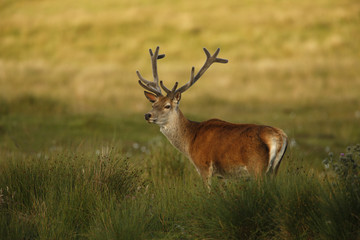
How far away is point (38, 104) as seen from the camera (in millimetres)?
18812

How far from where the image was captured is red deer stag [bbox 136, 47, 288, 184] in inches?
260

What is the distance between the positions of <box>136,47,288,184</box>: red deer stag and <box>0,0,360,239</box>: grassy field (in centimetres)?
39

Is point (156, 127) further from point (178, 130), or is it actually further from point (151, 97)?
point (178, 130)

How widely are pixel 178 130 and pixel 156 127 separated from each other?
26.8 feet

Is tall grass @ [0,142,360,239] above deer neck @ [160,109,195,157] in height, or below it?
below

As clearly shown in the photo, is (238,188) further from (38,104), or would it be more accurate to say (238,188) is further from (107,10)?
(107,10)

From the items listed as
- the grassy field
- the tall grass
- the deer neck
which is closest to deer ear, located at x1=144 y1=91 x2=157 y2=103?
the deer neck

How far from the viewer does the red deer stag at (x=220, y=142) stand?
6605mm

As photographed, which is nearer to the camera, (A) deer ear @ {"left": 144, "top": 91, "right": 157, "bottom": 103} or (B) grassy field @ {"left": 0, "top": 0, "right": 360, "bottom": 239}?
(B) grassy field @ {"left": 0, "top": 0, "right": 360, "bottom": 239}

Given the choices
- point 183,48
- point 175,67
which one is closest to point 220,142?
point 175,67

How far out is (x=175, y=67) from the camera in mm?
32406

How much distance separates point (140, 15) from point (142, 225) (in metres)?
38.7

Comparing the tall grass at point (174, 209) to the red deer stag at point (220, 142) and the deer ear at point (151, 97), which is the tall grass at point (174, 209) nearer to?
the red deer stag at point (220, 142)

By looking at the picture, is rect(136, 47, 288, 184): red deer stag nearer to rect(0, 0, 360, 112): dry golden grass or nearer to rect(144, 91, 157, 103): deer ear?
rect(144, 91, 157, 103): deer ear
